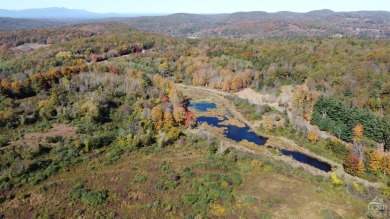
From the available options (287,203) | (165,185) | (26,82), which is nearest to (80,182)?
(165,185)

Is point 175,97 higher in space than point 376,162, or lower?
higher

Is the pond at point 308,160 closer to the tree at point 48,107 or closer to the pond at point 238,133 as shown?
the pond at point 238,133

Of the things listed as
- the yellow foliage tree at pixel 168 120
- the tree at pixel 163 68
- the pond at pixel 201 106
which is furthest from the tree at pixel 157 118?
the tree at pixel 163 68

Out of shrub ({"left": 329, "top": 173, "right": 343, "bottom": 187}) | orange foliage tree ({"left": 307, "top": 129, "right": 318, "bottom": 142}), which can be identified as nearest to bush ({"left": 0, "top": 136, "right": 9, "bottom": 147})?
shrub ({"left": 329, "top": 173, "right": 343, "bottom": 187})

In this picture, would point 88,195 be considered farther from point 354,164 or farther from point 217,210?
point 354,164

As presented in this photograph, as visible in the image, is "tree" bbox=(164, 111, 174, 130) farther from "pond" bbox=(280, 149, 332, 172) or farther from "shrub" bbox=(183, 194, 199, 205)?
"shrub" bbox=(183, 194, 199, 205)

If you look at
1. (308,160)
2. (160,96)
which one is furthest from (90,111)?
(308,160)

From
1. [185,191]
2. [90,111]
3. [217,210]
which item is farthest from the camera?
[90,111]

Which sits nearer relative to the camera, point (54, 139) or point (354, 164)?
point (354, 164)

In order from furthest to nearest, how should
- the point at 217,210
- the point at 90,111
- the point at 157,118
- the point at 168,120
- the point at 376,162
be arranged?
the point at 90,111
the point at 168,120
the point at 157,118
the point at 376,162
the point at 217,210
